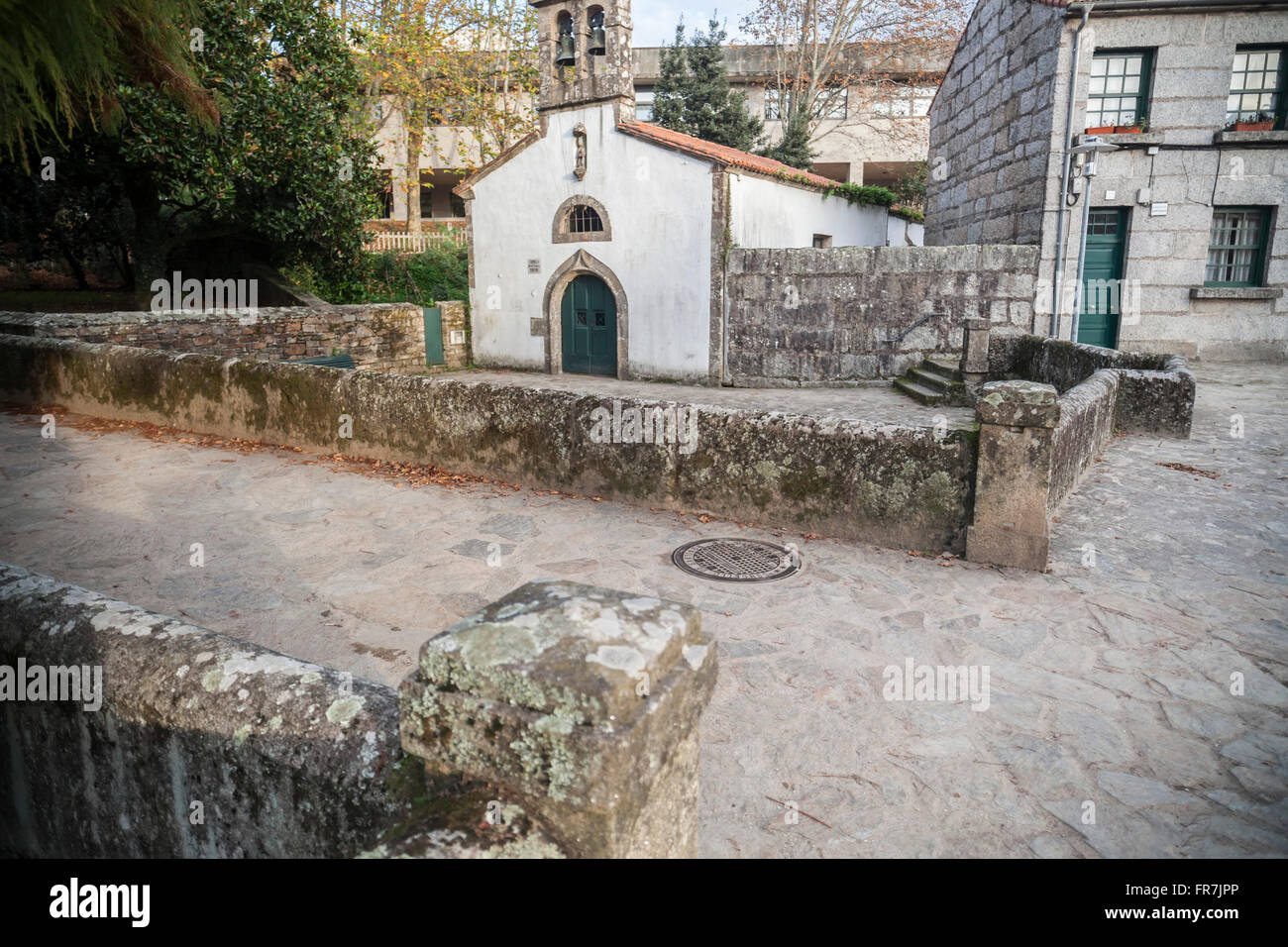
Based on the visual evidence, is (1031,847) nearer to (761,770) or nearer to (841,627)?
(761,770)

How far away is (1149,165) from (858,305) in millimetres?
5911

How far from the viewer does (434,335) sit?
18828 millimetres

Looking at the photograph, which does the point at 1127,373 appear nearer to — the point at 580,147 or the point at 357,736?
the point at 357,736

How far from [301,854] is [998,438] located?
460cm

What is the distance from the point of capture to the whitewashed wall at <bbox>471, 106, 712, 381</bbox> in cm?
1612

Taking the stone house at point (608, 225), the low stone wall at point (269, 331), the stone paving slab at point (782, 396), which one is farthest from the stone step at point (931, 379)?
the low stone wall at point (269, 331)

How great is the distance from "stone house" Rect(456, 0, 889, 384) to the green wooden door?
1108mm

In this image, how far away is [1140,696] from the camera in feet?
11.8

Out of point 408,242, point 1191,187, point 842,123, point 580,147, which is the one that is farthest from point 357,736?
point 842,123

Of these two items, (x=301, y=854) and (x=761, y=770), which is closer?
(x=301, y=854)

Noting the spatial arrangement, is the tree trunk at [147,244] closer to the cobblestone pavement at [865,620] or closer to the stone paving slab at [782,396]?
the stone paving slab at [782,396]

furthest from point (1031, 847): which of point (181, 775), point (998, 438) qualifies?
point (998, 438)

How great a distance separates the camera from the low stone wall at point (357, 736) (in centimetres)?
149

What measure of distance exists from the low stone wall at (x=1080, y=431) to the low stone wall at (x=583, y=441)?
102cm
